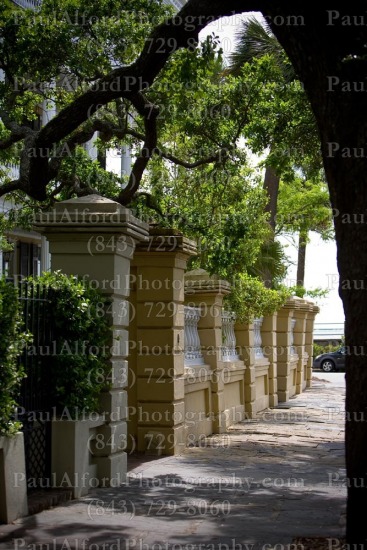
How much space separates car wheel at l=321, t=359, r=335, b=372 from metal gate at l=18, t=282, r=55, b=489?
3575 cm

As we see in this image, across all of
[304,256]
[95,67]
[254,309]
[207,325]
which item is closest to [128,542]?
[207,325]

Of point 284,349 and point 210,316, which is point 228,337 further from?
point 284,349

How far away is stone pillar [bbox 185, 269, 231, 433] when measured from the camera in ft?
50.2

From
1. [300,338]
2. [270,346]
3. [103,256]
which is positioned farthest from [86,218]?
[300,338]

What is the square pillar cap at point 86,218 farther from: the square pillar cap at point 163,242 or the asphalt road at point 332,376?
the asphalt road at point 332,376

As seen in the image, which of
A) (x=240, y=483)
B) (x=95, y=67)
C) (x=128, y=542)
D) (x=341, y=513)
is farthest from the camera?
(x=95, y=67)

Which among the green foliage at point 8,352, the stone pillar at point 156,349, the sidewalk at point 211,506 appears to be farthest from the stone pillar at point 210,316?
the green foliage at point 8,352

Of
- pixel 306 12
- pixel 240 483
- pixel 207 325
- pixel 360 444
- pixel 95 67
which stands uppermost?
pixel 95 67

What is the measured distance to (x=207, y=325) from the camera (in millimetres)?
15336

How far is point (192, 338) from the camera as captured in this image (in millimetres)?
14773

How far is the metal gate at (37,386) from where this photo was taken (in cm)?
891

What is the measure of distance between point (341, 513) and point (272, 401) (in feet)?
43.0

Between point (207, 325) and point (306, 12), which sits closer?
point (306, 12)

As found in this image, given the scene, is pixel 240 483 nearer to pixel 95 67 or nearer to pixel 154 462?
pixel 154 462
